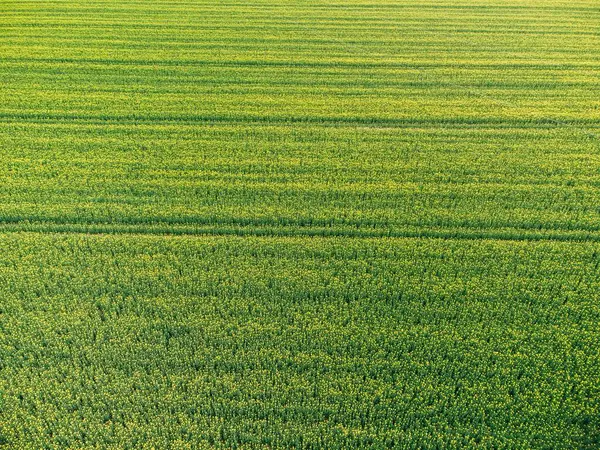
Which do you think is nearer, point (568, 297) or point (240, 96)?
point (568, 297)

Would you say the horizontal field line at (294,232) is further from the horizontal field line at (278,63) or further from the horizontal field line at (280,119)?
the horizontal field line at (278,63)

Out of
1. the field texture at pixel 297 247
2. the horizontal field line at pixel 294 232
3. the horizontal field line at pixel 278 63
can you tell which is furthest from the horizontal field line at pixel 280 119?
the horizontal field line at pixel 294 232

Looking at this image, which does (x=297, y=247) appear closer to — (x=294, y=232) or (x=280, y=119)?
(x=294, y=232)

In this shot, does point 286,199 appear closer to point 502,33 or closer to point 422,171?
point 422,171

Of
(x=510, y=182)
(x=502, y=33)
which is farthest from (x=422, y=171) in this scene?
(x=502, y=33)

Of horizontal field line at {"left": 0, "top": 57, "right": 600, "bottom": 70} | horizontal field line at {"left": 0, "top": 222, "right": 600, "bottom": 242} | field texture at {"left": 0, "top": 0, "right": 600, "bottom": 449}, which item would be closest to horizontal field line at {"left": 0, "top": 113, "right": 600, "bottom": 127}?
field texture at {"left": 0, "top": 0, "right": 600, "bottom": 449}

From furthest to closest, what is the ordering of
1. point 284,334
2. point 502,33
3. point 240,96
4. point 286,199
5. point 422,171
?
point 502,33
point 240,96
point 422,171
point 286,199
point 284,334

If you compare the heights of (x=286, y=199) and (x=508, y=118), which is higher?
(x=508, y=118)

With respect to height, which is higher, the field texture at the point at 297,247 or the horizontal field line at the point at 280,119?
the horizontal field line at the point at 280,119
